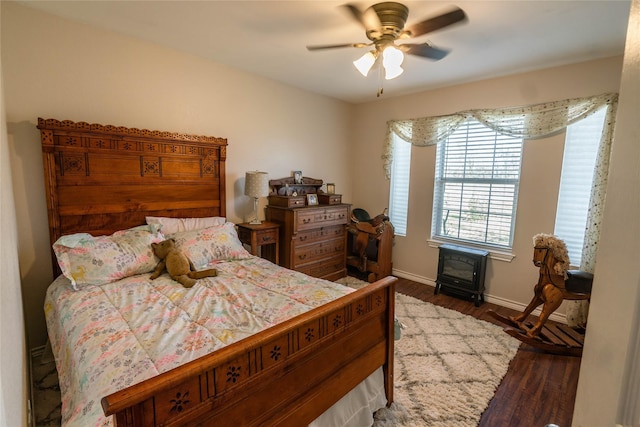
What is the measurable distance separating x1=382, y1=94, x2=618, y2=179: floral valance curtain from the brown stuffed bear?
3039 millimetres

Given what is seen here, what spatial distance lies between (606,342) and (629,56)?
464 millimetres

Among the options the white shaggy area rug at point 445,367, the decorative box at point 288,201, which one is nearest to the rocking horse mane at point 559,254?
the white shaggy area rug at point 445,367

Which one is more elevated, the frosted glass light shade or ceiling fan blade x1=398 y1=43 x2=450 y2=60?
ceiling fan blade x1=398 y1=43 x2=450 y2=60

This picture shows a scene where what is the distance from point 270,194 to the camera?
147 inches

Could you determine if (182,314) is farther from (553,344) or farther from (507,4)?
(553,344)

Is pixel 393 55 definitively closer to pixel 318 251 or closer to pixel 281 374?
pixel 281 374

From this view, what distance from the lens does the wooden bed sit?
976 millimetres

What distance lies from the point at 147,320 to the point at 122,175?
1.52m

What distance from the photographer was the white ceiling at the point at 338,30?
6.49 feet

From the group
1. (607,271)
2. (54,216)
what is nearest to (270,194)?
(54,216)

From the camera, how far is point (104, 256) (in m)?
2.09

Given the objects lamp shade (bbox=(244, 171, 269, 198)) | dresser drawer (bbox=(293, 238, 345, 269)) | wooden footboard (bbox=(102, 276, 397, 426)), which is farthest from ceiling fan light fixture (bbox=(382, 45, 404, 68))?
→ dresser drawer (bbox=(293, 238, 345, 269))

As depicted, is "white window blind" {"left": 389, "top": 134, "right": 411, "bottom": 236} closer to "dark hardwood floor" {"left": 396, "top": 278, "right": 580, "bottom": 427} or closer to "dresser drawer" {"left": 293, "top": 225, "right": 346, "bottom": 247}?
"dresser drawer" {"left": 293, "top": 225, "right": 346, "bottom": 247}

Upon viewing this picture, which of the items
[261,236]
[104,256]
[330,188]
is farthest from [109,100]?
[330,188]
